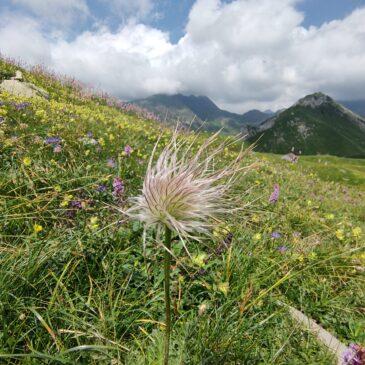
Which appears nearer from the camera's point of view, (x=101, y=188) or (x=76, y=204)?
(x=76, y=204)

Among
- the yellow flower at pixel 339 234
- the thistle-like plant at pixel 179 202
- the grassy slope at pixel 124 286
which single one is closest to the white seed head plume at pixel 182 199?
the thistle-like plant at pixel 179 202

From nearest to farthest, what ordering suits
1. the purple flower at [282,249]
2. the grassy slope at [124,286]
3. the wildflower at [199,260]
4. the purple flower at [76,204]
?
the grassy slope at [124,286]
the wildflower at [199,260]
the purple flower at [76,204]
the purple flower at [282,249]

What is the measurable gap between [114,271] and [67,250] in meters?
0.56

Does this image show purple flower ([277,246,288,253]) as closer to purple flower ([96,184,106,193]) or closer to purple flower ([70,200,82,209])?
purple flower ([96,184,106,193])

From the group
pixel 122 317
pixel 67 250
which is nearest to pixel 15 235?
pixel 67 250

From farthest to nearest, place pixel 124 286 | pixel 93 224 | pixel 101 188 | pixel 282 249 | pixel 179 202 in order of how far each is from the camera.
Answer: pixel 101 188
pixel 282 249
pixel 93 224
pixel 124 286
pixel 179 202

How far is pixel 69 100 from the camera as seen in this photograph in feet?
61.8

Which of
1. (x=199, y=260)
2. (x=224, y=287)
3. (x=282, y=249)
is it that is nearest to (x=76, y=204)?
(x=199, y=260)

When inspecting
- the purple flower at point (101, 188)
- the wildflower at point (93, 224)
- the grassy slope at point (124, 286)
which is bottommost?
the grassy slope at point (124, 286)

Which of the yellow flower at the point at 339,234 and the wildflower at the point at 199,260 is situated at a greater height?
the wildflower at the point at 199,260

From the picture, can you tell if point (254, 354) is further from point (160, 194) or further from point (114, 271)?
point (160, 194)

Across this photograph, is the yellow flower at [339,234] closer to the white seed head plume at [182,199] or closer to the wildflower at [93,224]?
the wildflower at [93,224]

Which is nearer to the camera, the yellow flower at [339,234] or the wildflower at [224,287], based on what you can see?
the wildflower at [224,287]

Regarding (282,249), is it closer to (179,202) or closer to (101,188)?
(101,188)
